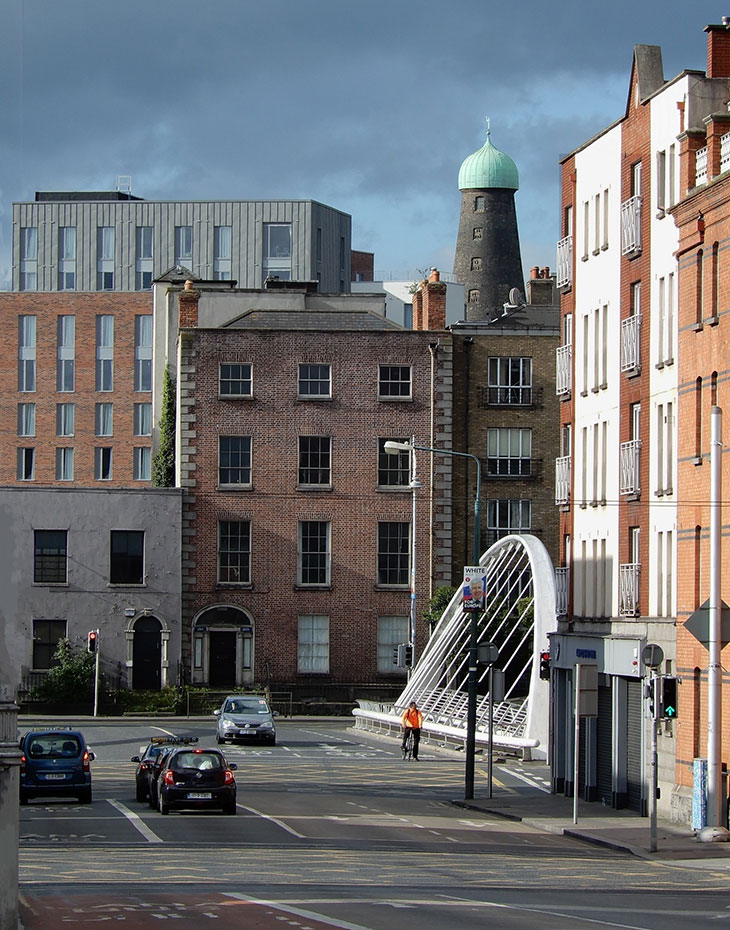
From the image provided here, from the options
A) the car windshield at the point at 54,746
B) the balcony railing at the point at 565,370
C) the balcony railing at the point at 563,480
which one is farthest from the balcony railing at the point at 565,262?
the car windshield at the point at 54,746

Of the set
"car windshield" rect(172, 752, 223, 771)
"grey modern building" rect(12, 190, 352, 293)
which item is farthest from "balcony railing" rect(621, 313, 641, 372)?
"grey modern building" rect(12, 190, 352, 293)

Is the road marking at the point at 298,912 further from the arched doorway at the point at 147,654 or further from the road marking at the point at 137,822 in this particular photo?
the arched doorway at the point at 147,654

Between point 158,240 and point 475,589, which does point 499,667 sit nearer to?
point 475,589

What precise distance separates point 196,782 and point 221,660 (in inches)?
1441

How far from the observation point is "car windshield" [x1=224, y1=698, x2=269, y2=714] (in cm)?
5467

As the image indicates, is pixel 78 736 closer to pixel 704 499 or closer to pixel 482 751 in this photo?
pixel 704 499

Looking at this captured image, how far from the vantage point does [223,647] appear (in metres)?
70.8

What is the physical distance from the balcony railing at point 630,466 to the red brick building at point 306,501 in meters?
33.9

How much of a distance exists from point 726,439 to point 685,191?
537cm

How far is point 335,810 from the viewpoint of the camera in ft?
117

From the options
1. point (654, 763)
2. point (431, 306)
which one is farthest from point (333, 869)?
point (431, 306)

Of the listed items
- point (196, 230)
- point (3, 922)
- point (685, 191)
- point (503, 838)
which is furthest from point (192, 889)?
point (196, 230)

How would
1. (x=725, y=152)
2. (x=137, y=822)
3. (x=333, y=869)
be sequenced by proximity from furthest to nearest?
(x=137, y=822) < (x=725, y=152) < (x=333, y=869)

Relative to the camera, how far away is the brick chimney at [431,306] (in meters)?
73.9
